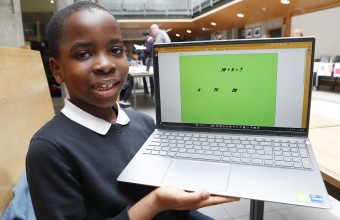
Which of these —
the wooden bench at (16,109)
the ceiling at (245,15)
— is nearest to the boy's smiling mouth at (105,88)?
the wooden bench at (16,109)

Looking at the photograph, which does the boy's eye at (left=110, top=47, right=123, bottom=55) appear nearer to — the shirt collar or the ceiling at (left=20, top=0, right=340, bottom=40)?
the shirt collar

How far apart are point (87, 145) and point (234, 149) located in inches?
14.9

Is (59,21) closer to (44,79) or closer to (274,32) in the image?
(44,79)

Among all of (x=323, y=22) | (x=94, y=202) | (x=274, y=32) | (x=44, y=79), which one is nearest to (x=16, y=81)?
(x=44, y=79)

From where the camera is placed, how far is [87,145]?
661mm

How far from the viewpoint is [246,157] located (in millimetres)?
679

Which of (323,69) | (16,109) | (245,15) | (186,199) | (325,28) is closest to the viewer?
(186,199)

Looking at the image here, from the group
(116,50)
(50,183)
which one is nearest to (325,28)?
(116,50)

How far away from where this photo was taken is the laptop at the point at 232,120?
0.60 m

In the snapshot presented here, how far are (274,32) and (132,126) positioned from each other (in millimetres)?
10215

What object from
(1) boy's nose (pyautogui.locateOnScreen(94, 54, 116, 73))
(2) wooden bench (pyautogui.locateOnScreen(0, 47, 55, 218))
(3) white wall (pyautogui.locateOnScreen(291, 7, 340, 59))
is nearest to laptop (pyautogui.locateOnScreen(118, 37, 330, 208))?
(1) boy's nose (pyautogui.locateOnScreen(94, 54, 116, 73))

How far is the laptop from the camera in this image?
1.98ft

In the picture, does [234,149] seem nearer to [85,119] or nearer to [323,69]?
[85,119]

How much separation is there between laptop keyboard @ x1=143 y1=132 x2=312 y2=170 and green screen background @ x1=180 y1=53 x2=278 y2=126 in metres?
0.07
